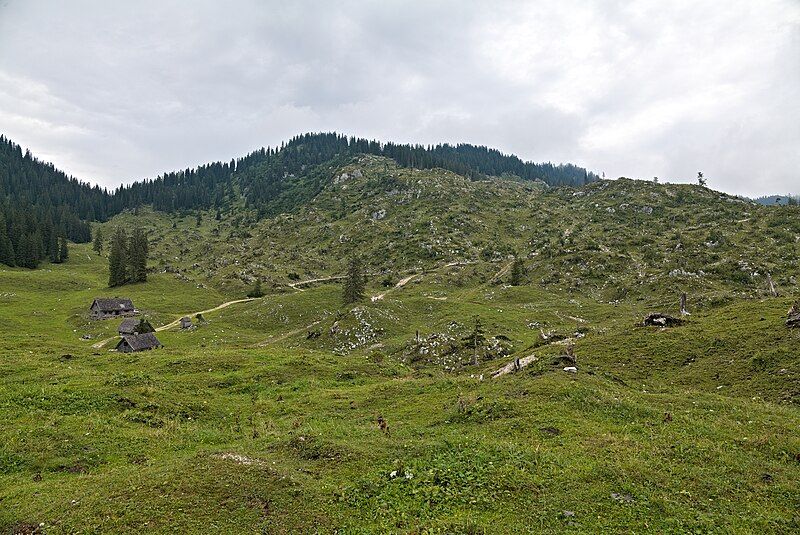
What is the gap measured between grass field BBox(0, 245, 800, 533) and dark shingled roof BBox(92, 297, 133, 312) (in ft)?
164

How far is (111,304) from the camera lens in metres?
96.2

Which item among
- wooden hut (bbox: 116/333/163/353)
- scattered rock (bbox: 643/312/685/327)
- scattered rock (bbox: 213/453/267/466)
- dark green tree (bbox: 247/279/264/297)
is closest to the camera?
scattered rock (bbox: 213/453/267/466)

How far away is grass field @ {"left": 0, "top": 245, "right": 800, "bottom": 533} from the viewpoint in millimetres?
15820

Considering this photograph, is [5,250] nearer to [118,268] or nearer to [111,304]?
[118,268]

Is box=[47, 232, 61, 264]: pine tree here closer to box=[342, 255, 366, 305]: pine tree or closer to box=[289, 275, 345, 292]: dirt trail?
box=[289, 275, 345, 292]: dirt trail

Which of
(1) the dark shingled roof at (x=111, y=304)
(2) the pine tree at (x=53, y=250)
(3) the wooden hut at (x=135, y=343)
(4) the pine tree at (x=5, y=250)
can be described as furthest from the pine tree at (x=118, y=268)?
(3) the wooden hut at (x=135, y=343)

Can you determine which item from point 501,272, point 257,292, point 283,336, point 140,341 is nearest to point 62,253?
point 257,292

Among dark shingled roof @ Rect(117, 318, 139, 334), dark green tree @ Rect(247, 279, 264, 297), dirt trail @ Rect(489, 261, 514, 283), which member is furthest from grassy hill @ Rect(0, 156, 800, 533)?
dirt trail @ Rect(489, 261, 514, 283)

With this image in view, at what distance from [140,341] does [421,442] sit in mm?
61307

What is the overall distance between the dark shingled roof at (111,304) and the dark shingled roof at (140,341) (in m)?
34.5

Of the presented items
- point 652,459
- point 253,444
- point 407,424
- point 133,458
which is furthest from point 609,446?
point 133,458

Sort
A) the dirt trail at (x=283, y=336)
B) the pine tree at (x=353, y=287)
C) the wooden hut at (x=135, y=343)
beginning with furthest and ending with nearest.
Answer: the pine tree at (x=353, y=287) → the dirt trail at (x=283, y=336) → the wooden hut at (x=135, y=343)

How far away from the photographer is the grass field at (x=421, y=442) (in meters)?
15.8

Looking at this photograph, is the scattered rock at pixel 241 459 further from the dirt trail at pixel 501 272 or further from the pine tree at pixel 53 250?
the pine tree at pixel 53 250
